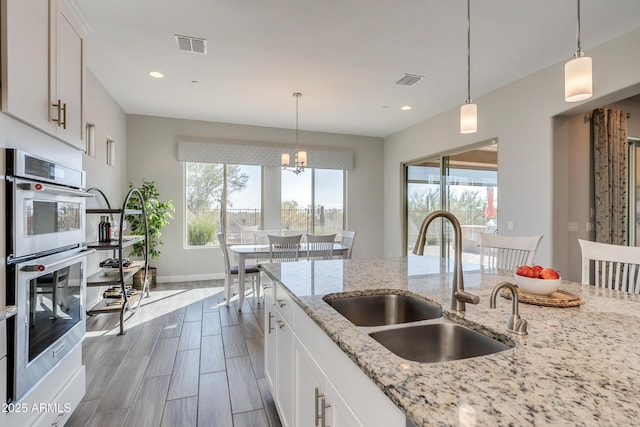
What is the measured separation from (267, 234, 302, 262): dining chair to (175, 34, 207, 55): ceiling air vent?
2.17 m

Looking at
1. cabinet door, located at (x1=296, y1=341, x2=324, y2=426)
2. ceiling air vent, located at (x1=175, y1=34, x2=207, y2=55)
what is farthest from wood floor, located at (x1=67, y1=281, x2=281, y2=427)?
ceiling air vent, located at (x1=175, y1=34, x2=207, y2=55)

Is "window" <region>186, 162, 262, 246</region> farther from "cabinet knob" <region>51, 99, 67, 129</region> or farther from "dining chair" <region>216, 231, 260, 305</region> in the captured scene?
"cabinet knob" <region>51, 99, 67, 129</region>

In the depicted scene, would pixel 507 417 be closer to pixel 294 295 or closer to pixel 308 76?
pixel 294 295

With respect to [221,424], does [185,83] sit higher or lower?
higher

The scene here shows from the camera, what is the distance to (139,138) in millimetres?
5473

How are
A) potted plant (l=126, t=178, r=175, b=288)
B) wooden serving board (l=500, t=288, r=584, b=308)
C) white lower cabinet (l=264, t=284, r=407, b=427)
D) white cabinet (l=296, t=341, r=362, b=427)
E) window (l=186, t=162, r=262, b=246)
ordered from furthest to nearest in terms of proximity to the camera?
window (l=186, t=162, r=262, b=246)
potted plant (l=126, t=178, r=175, b=288)
wooden serving board (l=500, t=288, r=584, b=308)
white cabinet (l=296, t=341, r=362, b=427)
white lower cabinet (l=264, t=284, r=407, b=427)

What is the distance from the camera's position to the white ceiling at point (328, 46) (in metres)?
2.61

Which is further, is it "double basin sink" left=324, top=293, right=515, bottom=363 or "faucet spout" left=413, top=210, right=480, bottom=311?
"faucet spout" left=413, top=210, right=480, bottom=311

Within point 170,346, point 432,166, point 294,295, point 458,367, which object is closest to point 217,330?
point 170,346

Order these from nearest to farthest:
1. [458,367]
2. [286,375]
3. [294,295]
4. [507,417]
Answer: [507,417], [458,367], [294,295], [286,375]

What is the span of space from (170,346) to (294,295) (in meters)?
2.14

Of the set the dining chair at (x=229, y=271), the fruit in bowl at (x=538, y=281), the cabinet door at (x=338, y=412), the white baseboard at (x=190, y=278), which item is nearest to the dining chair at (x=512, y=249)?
the fruit in bowl at (x=538, y=281)

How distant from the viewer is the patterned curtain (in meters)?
3.86

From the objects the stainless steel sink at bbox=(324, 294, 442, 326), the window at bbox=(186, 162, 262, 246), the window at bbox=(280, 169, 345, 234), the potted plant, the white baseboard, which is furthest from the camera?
the window at bbox=(280, 169, 345, 234)
